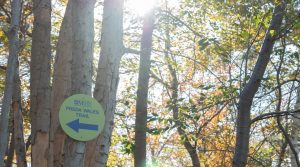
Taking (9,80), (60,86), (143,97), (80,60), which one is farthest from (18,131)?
(80,60)

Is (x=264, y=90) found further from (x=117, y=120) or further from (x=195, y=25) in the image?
(x=117, y=120)

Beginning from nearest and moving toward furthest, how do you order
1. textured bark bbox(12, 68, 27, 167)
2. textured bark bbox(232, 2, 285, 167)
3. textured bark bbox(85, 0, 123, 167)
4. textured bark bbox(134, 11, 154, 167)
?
textured bark bbox(85, 0, 123, 167) < textured bark bbox(12, 68, 27, 167) < textured bark bbox(232, 2, 285, 167) < textured bark bbox(134, 11, 154, 167)

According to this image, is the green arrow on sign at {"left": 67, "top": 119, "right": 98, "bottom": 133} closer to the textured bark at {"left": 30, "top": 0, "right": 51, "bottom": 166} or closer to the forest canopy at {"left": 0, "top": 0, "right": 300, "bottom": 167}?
the forest canopy at {"left": 0, "top": 0, "right": 300, "bottom": 167}

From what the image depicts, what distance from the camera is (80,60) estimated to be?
3.67 metres

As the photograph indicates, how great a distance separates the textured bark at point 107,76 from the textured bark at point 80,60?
2.58 feet

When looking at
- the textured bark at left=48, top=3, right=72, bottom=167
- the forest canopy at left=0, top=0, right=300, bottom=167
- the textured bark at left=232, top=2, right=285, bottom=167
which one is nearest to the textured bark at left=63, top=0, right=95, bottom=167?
the forest canopy at left=0, top=0, right=300, bottom=167

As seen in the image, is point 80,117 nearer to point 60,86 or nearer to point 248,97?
point 60,86

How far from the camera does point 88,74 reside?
3682mm

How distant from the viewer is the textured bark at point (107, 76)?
14.7 feet

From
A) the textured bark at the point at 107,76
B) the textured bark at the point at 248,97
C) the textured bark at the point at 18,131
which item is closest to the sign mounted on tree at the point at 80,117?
the textured bark at the point at 107,76

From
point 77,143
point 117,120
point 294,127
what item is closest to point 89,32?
point 77,143

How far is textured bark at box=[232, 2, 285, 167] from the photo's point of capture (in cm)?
731

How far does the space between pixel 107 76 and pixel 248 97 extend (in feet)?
11.7

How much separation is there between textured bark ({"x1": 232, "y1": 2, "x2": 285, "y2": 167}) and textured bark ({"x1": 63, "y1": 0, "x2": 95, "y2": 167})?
4.21 meters
